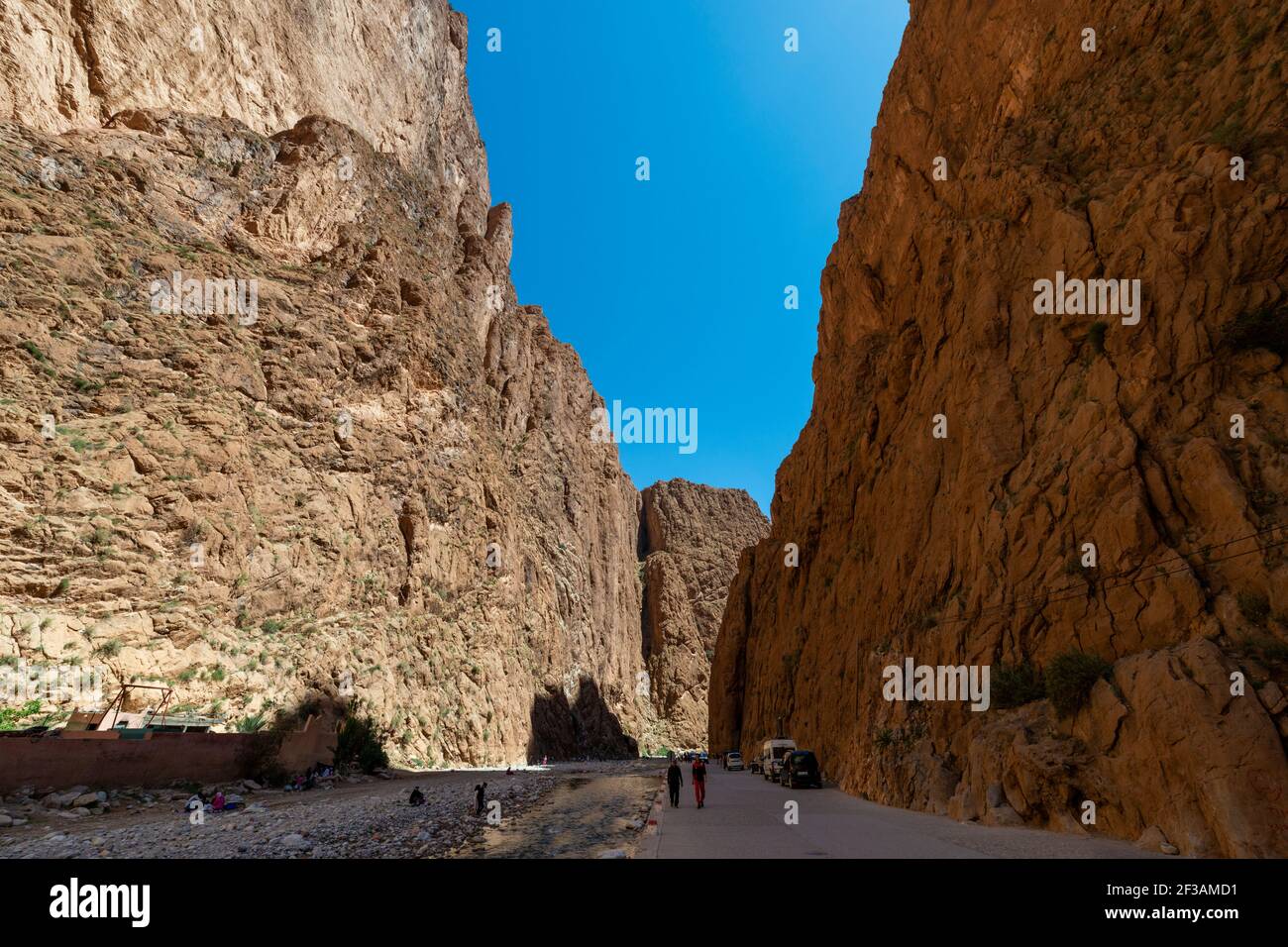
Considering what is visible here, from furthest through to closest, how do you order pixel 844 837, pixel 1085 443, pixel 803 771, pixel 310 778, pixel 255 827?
pixel 310 778 → pixel 803 771 → pixel 255 827 → pixel 1085 443 → pixel 844 837

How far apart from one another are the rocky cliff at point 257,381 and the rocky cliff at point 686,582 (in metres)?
36.0

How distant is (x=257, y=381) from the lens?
3753 cm

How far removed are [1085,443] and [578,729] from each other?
203 feet

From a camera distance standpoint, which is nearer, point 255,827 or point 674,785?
point 255,827

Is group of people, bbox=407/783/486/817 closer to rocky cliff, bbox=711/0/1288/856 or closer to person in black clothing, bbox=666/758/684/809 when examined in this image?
person in black clothing, bbox=666/758/684/809

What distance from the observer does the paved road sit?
398 inches

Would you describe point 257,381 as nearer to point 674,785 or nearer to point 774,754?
point 674,785

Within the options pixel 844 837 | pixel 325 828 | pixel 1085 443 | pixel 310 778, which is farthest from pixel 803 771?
pixel 310 778

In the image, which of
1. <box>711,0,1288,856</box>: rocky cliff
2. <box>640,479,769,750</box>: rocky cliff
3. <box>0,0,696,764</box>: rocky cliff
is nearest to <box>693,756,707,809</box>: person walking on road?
<box>711,0,1288,856</box>: rocky cliff

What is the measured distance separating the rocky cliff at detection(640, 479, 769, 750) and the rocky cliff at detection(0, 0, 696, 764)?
1418 inches

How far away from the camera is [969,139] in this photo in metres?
26.7
